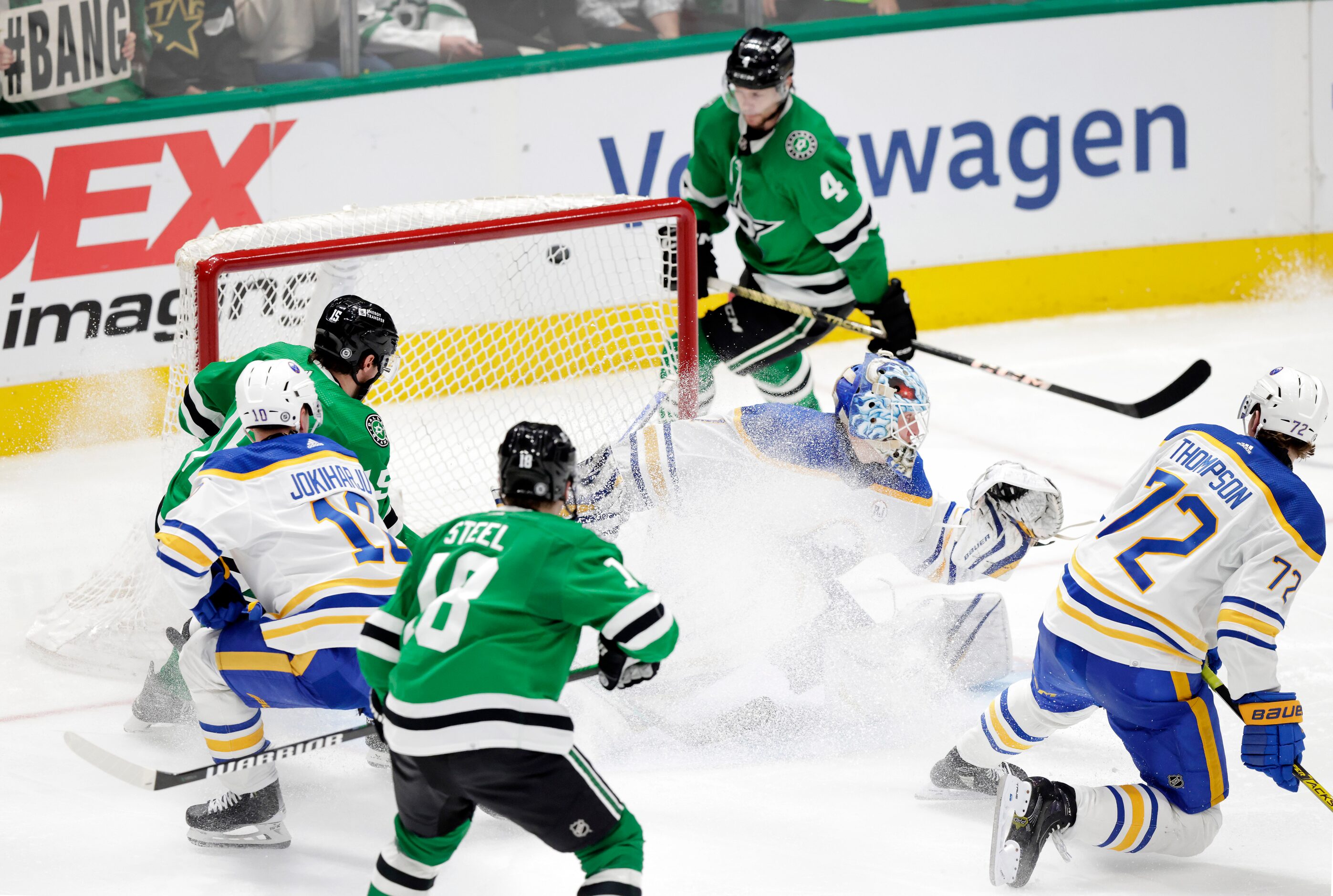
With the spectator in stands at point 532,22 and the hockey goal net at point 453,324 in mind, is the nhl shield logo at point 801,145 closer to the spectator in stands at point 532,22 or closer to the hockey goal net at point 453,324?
the hockey goal net at point 453,324

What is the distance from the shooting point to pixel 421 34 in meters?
5.52

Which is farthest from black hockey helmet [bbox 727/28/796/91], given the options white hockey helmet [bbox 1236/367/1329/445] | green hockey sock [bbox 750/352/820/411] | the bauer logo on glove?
the bauer logo on glove

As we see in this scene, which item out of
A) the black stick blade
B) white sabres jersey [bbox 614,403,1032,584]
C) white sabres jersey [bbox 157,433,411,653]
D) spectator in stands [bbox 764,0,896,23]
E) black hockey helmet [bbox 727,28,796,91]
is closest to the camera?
white sabres jersey [bbox 157,433,411,653]

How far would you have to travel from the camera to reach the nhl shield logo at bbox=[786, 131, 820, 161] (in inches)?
163

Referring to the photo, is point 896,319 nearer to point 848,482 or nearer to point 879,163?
point 848,482

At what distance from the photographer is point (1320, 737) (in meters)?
3.17

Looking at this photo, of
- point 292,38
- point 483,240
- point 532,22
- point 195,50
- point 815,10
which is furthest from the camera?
point 815,10

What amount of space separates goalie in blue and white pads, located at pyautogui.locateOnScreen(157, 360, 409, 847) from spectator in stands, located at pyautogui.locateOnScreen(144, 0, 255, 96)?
8.69 ft

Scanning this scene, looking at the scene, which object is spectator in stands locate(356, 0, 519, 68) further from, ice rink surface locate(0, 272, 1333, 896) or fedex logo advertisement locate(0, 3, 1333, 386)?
ice rink surface locate(0, 272, 1333, 896)

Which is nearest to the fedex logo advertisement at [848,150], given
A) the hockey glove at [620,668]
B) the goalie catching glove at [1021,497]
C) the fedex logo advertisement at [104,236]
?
the fedex logo advertisement at [104,236]

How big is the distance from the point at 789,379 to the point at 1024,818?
6.83 feet

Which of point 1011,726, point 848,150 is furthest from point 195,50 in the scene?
point 1011,726

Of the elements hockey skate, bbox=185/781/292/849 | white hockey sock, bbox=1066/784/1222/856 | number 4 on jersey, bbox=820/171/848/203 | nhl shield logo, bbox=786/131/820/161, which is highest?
nhl shield logo, bbox=786/131/820/161

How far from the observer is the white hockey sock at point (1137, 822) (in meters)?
2.62
